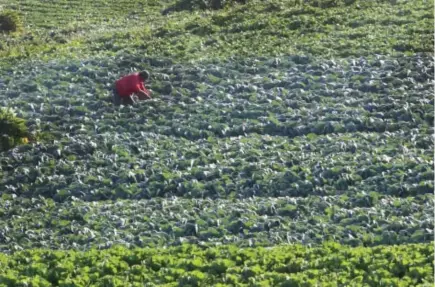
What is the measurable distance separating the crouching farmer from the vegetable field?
0.67ft

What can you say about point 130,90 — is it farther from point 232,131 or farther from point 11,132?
point 232,131

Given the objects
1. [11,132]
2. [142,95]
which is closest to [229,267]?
[11,132]

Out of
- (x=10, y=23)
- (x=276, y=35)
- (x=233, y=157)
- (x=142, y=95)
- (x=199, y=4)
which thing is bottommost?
(x=10, y=23)

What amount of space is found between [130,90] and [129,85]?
2.8 inches

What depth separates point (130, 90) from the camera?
12922 millimetres

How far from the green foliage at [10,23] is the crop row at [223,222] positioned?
12187 millimetres

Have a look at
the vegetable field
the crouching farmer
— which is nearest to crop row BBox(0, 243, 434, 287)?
the vegetable field

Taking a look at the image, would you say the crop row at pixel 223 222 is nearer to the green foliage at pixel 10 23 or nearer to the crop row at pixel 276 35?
the crop row at pixel 276 35

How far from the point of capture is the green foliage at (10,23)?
21.7 metres

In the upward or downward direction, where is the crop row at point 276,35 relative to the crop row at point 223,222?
upward

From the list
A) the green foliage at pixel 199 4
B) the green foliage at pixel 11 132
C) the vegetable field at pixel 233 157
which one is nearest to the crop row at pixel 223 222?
the vegetable field at pixel 233 157

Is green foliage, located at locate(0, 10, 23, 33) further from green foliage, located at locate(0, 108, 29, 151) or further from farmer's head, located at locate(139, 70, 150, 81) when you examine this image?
green foliage, located at locate(0, 108, 29, 151)

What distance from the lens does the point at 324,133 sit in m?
11.3

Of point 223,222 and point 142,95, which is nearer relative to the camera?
point 223,222
